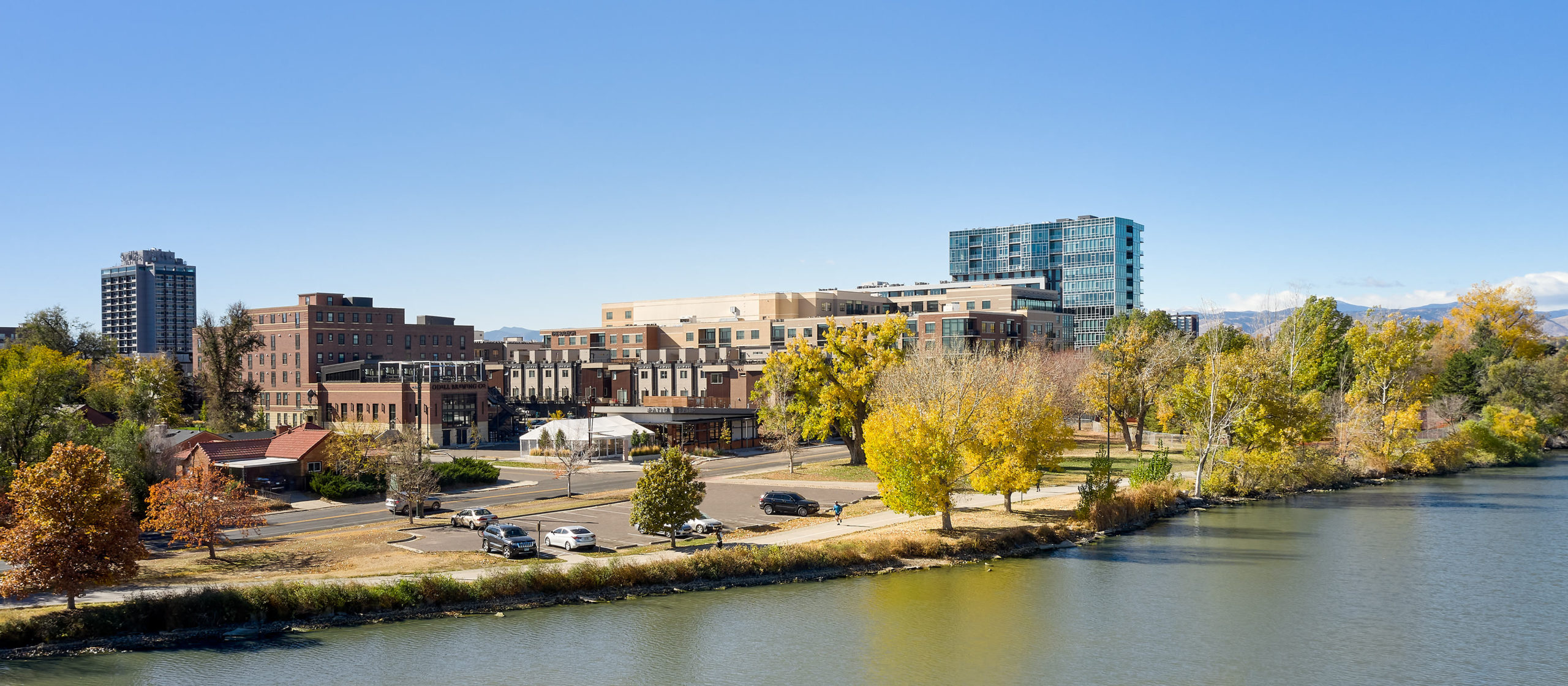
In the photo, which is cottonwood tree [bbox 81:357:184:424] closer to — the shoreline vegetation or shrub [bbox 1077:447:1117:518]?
the shoreline vegetation

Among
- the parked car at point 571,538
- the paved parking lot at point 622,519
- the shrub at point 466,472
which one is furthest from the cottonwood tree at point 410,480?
the shrub at point 466,472

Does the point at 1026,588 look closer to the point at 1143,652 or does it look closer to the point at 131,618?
the point at 1143,652

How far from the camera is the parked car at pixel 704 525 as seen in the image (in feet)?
156

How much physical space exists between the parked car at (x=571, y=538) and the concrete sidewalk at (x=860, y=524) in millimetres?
6721

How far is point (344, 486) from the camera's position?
2419 inches

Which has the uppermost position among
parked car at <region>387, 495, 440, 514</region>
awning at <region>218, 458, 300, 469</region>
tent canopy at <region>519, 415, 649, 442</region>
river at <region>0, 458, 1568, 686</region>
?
tent canopy at <region>519, 415, 649, 442</region>

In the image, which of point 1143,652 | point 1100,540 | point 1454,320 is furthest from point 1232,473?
point 1454,320

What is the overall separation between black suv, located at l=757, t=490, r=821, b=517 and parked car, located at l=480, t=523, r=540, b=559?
14352 millimetres

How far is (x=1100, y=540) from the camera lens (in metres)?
52.6

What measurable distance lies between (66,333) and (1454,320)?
6487 inches

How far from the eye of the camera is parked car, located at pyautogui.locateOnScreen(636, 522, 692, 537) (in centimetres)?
4475

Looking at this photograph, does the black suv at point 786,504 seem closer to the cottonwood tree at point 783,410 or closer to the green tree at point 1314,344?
the cottonwood tree at point 783,410

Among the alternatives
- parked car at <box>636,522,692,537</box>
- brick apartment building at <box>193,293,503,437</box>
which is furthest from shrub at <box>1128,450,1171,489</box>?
brick apartment building at <box>193,293,503,437</box>

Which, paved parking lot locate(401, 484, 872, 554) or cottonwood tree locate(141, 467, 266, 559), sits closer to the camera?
cottonwood tree locate(141, 467, 266, 559)
